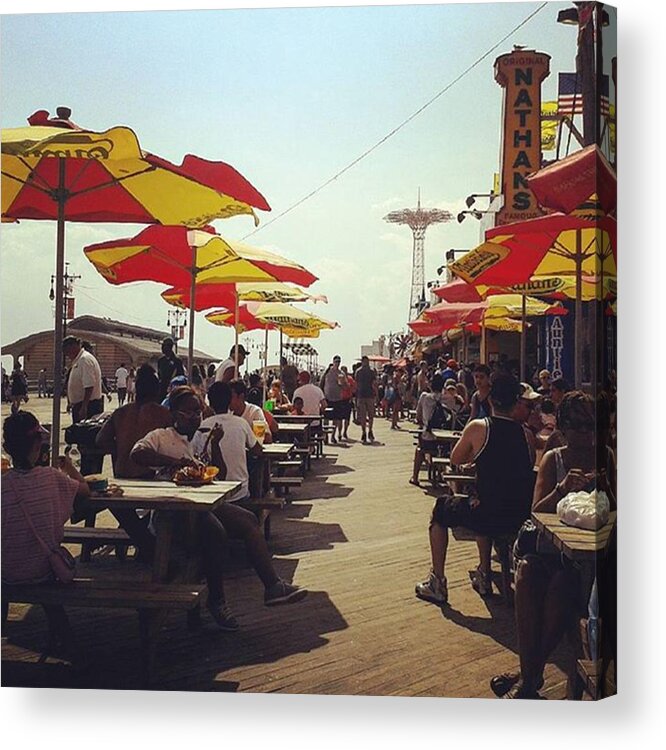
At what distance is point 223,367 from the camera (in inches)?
238

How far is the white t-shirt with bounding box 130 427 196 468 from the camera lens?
4984mm

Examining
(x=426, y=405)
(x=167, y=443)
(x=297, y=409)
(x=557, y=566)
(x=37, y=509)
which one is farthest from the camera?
(x=297, y=409)

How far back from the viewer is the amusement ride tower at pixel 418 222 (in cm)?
459

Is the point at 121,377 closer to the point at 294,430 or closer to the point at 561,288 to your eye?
the point at 561,288

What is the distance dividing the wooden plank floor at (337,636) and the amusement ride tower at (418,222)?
114 centimetres

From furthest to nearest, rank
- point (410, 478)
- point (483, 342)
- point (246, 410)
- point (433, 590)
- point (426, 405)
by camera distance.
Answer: point (426, 405) → point (246, 410) → point (483, 342) → point (410, 478) → point (433, 590)

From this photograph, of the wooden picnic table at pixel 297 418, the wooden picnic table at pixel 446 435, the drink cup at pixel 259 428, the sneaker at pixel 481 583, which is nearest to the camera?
the sneaker at pixel 481 583

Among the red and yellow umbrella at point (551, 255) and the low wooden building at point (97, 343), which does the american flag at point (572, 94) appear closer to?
the red and yellow umbrella at point (551, 255)

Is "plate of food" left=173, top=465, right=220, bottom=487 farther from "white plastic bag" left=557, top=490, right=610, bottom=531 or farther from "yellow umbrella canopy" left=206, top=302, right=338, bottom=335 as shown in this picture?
"white plastic bag" left=557, top=490, right=610, bottom=531

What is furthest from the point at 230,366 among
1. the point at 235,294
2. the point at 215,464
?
the point at 215,464

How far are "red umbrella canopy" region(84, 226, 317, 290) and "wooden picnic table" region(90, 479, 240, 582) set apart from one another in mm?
1073

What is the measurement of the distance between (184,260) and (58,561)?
1.94 m

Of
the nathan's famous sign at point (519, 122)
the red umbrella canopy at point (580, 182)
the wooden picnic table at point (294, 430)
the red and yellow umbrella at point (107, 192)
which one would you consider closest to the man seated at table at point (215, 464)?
the red and yellow umbrella at point (107, 192)

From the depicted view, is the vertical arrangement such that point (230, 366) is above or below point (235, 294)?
below
